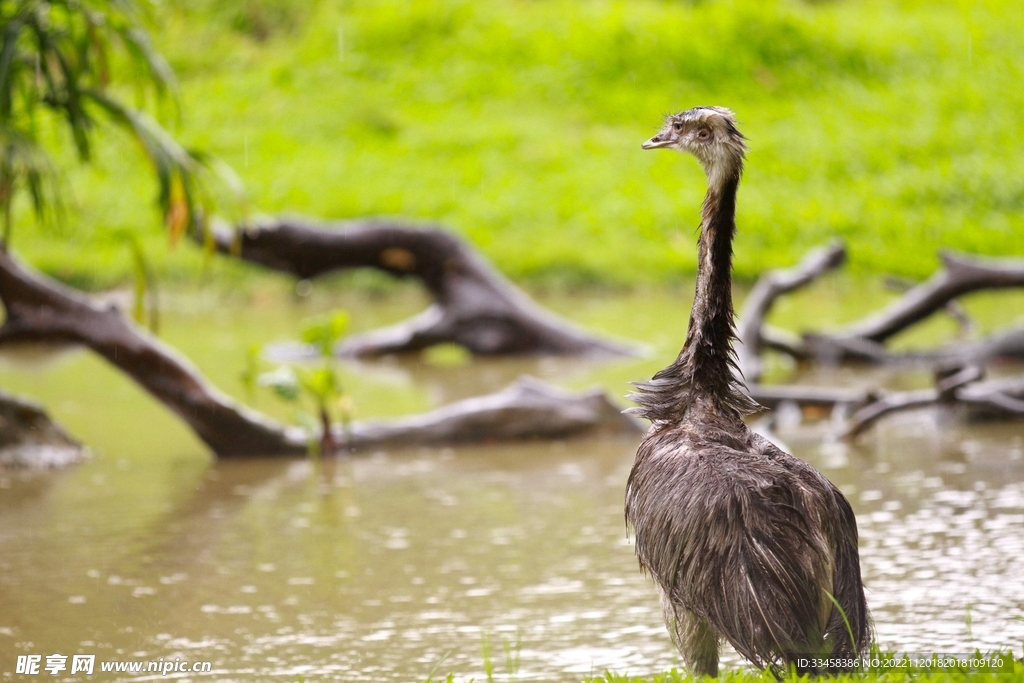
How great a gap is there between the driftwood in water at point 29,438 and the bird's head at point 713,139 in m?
5.02

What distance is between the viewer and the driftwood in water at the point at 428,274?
10.4 m

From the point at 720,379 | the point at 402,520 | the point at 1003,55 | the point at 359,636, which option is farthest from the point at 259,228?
the point at 1003,55

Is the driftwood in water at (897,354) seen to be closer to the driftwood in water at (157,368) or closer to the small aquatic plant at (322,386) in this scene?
the driftwood in water at (157,368)

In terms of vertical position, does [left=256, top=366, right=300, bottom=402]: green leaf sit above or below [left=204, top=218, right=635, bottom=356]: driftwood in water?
below

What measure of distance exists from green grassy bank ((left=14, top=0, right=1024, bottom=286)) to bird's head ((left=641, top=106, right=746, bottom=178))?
12.9 meters

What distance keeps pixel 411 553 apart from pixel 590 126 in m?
17.0

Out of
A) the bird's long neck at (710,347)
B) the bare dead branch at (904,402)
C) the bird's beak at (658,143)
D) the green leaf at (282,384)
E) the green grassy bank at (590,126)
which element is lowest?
the bird's long neck at (710,347)

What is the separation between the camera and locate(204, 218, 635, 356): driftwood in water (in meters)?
10.4

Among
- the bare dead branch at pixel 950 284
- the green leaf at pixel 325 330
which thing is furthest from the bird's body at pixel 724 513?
the bare dead branch at pixel 950 284

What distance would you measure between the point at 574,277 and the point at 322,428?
379 inches

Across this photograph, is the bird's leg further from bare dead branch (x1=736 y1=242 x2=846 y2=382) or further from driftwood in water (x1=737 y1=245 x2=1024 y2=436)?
bare dead branch (x1=736 y1=242 x2=846 y2=382)

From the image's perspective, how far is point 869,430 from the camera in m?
8.70

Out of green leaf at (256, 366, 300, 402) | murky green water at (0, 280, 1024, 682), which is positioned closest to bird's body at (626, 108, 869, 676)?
murky green water at (0, 280, 1024, 682)

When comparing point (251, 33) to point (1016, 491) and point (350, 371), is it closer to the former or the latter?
point (350, 371)
